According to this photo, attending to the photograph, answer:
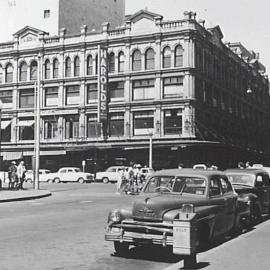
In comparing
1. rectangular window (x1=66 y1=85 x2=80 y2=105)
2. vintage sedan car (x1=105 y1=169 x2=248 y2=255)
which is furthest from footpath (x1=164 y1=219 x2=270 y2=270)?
rectangular window (x1=66 y1=85 x2=80 y2=105)

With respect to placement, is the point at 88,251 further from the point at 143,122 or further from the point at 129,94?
the point at 129,94

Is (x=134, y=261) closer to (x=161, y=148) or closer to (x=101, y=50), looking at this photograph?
(x=161, y=148)

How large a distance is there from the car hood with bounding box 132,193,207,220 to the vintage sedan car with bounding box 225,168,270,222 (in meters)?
4.52

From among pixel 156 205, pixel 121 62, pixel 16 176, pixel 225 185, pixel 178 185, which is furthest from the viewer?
pixel 121 62

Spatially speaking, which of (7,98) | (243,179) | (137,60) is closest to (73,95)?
(137,60)

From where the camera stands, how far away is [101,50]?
5331 cm

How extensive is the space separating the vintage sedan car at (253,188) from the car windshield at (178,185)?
146 inches

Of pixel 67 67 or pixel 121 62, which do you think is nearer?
pixel 121 62

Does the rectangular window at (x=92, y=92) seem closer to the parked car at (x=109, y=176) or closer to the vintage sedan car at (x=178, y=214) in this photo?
the parked car at (x=109, y=176)

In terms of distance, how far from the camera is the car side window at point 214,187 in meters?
10.4

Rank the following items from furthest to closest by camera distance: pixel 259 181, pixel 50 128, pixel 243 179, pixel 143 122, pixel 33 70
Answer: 1. pixel 33 70
2. pixel 50 128
3. pixel 143 122
4. pixel 259 181
5. pixel 243 179

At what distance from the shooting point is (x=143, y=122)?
51469 millimetres

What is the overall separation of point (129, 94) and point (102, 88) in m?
2.87

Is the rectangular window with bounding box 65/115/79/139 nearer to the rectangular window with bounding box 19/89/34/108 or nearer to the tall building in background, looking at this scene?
the rectangular window with bounding box 19/89/34/108
